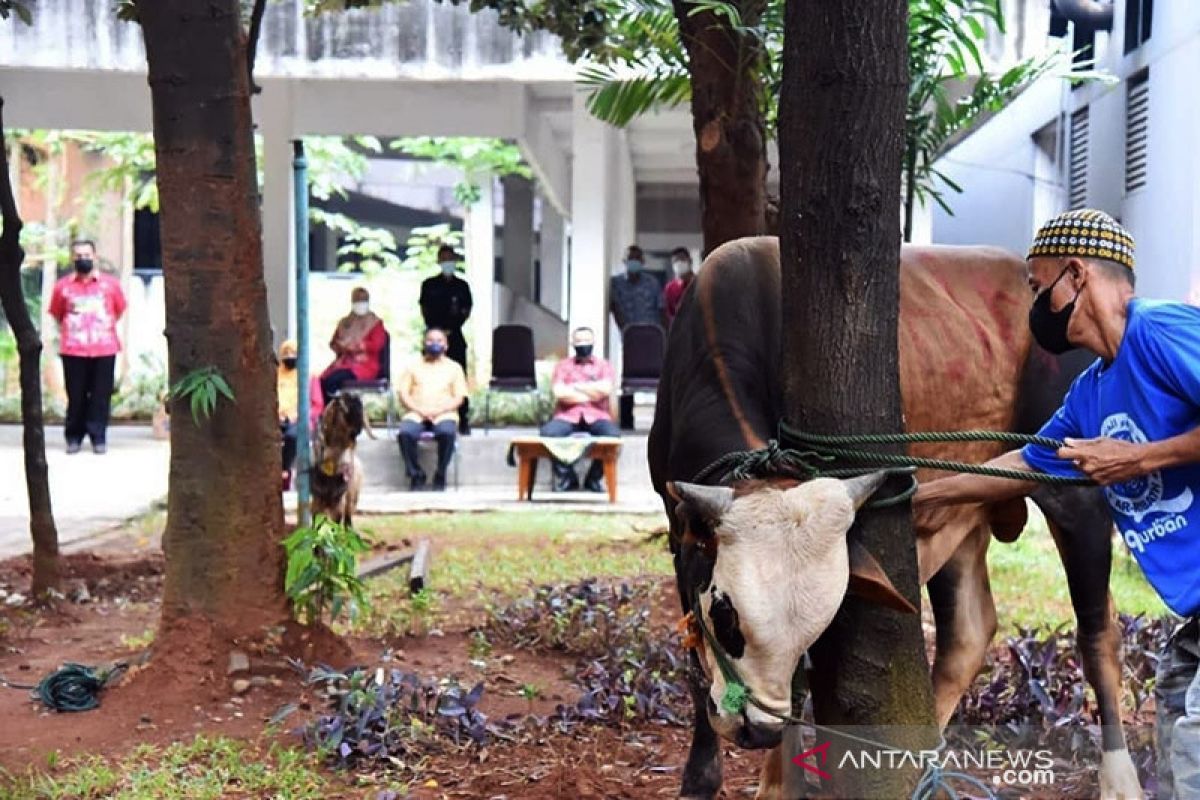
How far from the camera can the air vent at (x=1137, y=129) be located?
47.3 ft

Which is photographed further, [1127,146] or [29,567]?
[1127,146]

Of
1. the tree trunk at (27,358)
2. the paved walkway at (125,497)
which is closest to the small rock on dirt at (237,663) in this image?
the tree trunk at (27,358)

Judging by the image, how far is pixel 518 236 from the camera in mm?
31375

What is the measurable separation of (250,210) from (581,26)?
2.88 m

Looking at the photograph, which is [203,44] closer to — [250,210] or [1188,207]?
[250,210]

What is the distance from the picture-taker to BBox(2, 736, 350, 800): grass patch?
4.60 metres

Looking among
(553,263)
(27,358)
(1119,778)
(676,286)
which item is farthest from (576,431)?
(553,263)

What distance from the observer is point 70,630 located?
7129mm

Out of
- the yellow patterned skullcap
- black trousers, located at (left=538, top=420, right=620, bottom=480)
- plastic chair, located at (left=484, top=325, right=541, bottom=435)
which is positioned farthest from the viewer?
plastic chair, located at (left=484, top=325, right=541, bottom=435)

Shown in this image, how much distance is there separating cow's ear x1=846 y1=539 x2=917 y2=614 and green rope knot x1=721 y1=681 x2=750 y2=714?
322mm

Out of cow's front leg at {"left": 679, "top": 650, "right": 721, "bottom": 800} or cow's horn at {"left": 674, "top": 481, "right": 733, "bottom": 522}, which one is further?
cow's front leg at {"left": 679, "top": 650, "right": 721, "bottom": 800}

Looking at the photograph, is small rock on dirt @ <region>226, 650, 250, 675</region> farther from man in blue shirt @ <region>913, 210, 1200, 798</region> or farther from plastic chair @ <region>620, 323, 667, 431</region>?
plastic chair @ <region>620, 323, 667, 431</region>

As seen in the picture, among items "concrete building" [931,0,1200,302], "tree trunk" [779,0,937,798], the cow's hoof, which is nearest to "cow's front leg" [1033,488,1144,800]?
the cow's hoof

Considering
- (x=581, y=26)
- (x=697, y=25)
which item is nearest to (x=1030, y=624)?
(x=697, y=25)
